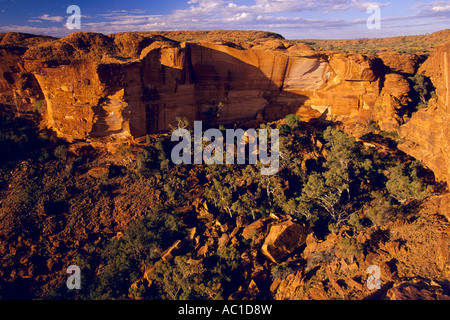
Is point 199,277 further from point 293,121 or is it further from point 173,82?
point 293,121

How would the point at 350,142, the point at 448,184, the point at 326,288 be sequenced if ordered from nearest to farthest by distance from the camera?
the point at 326,288
the point at 448,184
the point at 350,142

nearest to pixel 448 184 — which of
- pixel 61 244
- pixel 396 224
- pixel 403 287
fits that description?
pixel 396 224

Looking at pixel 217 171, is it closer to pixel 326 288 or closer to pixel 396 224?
pixel 326 288

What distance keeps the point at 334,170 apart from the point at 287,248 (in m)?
7.47

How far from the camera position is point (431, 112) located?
66.3 ft

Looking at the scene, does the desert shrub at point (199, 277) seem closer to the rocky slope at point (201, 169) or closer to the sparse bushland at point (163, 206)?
the sparse bushland at point (163, 206)

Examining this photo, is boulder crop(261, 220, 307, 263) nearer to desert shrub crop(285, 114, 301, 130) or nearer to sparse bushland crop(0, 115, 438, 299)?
sparse bushland crop(0, 115, 438, 299)
